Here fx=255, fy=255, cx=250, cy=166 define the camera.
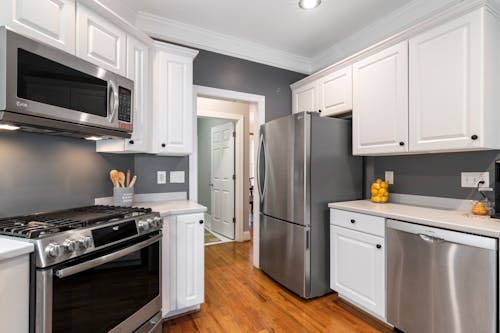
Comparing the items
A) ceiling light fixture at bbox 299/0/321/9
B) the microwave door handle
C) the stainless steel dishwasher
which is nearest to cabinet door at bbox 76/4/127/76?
the microwave door handle

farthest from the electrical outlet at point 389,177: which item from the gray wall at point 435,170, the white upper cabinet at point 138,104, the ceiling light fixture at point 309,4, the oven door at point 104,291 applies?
the white upper cabinet at point 138,104

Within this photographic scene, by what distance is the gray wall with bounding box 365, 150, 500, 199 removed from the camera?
1901mm

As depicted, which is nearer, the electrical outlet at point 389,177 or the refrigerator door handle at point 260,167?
the electrical outlet at point 389,177

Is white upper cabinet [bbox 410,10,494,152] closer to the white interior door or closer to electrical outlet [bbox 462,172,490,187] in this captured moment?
electrical outlet [bbox 462,172,490,187]

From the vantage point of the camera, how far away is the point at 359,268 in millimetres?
2121

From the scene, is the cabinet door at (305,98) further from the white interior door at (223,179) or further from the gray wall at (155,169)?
the gray wall at (155,169)

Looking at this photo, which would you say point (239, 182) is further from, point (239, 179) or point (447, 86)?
point (447, 86)

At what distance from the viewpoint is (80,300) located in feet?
4.27

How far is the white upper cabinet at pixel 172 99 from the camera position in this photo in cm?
227

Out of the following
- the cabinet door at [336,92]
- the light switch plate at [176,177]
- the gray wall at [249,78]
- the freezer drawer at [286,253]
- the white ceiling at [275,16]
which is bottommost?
the freezer drawer at [286,253]

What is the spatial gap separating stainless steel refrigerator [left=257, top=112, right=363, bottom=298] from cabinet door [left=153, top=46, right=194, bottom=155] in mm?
935

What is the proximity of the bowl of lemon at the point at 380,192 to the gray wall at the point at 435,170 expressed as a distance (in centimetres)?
13

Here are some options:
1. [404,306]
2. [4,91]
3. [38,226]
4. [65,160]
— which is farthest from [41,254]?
[404,306]

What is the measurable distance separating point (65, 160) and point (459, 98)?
→ 283cm
